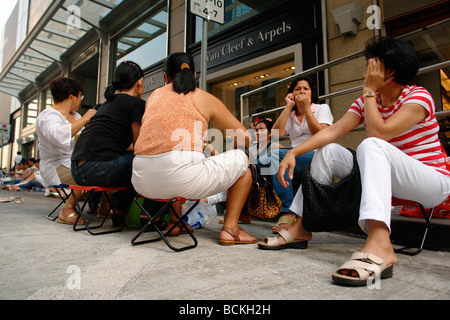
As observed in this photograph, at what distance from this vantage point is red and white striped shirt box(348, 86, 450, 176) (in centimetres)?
165

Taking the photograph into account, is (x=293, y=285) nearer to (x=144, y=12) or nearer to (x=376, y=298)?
(x=376, y=298)

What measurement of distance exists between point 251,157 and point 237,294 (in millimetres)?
1380

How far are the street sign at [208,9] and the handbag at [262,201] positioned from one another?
6.70 ft

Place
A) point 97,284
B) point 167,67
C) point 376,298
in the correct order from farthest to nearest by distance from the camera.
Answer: point 167,67 < point 97,284 < point 376,298

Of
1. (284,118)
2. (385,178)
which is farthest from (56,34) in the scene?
(385,178)

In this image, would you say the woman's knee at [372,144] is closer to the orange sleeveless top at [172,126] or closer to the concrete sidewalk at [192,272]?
the concrete sidewalk at [192,272]

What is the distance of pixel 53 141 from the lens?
3.15 m

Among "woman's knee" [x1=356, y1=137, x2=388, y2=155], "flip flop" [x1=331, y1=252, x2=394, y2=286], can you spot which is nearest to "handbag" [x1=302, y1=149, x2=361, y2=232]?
"woman's knee" [x1=356, y1=137, x2=388, y2=155]

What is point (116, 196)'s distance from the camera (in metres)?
2.86

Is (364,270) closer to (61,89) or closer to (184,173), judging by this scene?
(184,173)

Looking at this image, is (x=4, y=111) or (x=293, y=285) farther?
(x=4, y=111)

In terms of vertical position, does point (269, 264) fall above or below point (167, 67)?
below

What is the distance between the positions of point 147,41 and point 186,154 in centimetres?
893

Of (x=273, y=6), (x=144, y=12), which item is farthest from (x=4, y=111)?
(x=273, y=6)
